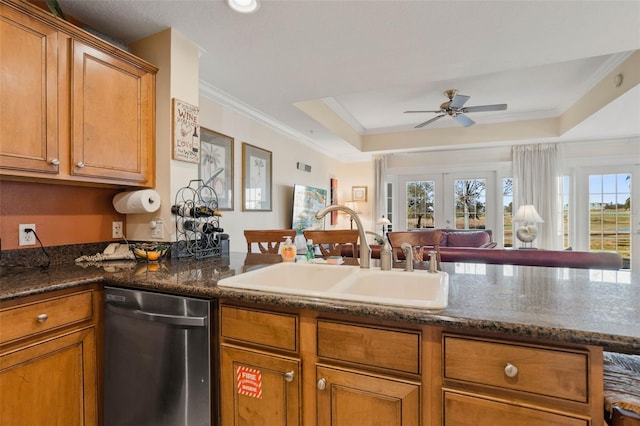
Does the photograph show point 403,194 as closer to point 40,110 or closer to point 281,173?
point 281,173

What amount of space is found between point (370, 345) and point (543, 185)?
5.60 metres

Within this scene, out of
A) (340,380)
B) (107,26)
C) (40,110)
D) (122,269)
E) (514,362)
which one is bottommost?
(340,380)

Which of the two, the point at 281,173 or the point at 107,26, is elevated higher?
the point at 107,26

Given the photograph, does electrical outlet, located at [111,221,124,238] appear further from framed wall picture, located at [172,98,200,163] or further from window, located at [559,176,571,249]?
window, located at [559,176,571,249]

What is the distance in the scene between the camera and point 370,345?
0.95 meters

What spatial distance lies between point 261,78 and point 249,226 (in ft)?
5.30

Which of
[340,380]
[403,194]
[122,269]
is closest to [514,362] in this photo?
[340,380]

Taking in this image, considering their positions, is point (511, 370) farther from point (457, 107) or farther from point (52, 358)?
point (457, 107)

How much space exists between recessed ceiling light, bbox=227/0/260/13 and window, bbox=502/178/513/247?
5363mm

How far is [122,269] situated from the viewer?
1556 millimetres

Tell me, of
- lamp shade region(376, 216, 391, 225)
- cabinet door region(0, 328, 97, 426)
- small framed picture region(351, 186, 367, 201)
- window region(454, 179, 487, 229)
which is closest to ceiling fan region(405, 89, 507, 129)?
window region(454, 179, 487, 229)

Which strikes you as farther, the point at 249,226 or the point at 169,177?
the point at 249,226

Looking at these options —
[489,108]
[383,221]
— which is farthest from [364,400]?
[383,221]

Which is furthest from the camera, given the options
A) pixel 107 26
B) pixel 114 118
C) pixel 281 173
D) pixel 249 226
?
pixel 281 173
